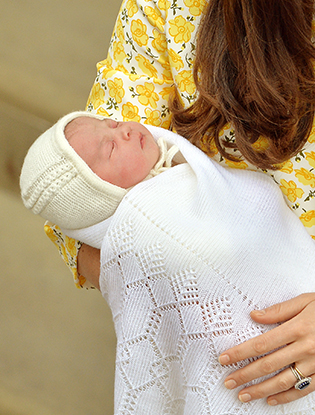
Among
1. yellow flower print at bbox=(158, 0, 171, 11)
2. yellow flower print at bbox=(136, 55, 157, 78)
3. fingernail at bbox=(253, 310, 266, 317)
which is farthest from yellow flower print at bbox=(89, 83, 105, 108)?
fingernail at bbox=(253, 310, 266, 317)

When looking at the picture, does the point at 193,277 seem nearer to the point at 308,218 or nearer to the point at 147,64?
the point at 308,218

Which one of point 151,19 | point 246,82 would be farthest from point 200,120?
point 151,19

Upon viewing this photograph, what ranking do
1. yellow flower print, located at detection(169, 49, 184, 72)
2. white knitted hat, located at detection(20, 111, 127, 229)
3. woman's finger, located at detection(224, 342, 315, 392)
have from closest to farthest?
woman's finger, located at detection(224, 342, 315, 392) → white knitted hat, located at detection(20, 111, 127, 229) → yellow flower print, located at detection(169, 49, 184, 72)

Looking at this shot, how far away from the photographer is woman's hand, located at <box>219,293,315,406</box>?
0.63 m

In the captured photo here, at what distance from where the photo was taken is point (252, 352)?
634mm

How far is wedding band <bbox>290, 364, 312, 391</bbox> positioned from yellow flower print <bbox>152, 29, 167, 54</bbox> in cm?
66

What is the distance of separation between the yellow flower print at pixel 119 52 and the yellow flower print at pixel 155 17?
0.30ft

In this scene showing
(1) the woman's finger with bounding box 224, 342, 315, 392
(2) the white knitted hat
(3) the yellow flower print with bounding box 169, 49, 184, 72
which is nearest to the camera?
A: (1) the woman's finger with bounding box 224, 342, 315, 392

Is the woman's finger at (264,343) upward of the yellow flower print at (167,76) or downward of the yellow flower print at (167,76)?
downward

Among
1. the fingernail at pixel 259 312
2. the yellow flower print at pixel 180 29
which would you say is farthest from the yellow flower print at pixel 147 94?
the fingernail at pixel 259 312

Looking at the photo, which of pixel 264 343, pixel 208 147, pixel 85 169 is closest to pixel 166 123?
pixel 208 147

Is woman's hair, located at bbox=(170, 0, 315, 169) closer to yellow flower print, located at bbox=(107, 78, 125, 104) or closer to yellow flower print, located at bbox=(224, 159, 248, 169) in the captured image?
yellow flower print, located at bbox=(224, 159, 248, 169)

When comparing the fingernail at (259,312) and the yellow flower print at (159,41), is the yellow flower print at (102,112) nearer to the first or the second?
the yellow flower print at (159,41)

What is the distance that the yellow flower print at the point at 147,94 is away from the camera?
89cm
